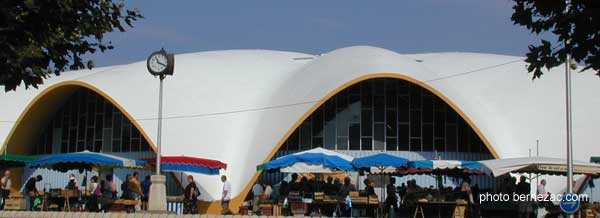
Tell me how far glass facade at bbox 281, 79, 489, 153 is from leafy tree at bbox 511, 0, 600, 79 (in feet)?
87.4

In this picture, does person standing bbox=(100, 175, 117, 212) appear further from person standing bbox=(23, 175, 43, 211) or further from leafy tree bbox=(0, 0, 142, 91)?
leafy tree bbox=(0, 0, 142, 91)

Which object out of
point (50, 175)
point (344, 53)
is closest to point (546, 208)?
point (344, 53)

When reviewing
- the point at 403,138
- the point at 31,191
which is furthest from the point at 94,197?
the point at 403,138

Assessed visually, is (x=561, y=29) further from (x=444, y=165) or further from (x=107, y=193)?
(x=107, y=193)

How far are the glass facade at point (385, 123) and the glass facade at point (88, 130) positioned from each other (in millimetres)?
6705

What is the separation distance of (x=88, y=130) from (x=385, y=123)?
12.5m

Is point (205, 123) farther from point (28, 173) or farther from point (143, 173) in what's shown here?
point (28, 173)

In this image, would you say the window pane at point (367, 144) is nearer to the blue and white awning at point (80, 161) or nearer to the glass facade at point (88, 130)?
the glass facade at point (88, 130)

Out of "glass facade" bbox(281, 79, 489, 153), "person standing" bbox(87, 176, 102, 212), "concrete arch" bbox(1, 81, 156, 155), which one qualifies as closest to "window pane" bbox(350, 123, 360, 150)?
"glass facade" bbox(281, 79, 489, 153)

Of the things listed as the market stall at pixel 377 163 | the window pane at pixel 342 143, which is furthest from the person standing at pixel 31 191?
the window pane at pixel 342 143

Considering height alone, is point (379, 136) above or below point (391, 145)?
above

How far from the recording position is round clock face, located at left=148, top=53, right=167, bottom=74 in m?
26.5

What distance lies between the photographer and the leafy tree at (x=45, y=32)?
42.9 feet

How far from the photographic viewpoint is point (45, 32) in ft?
44.6
